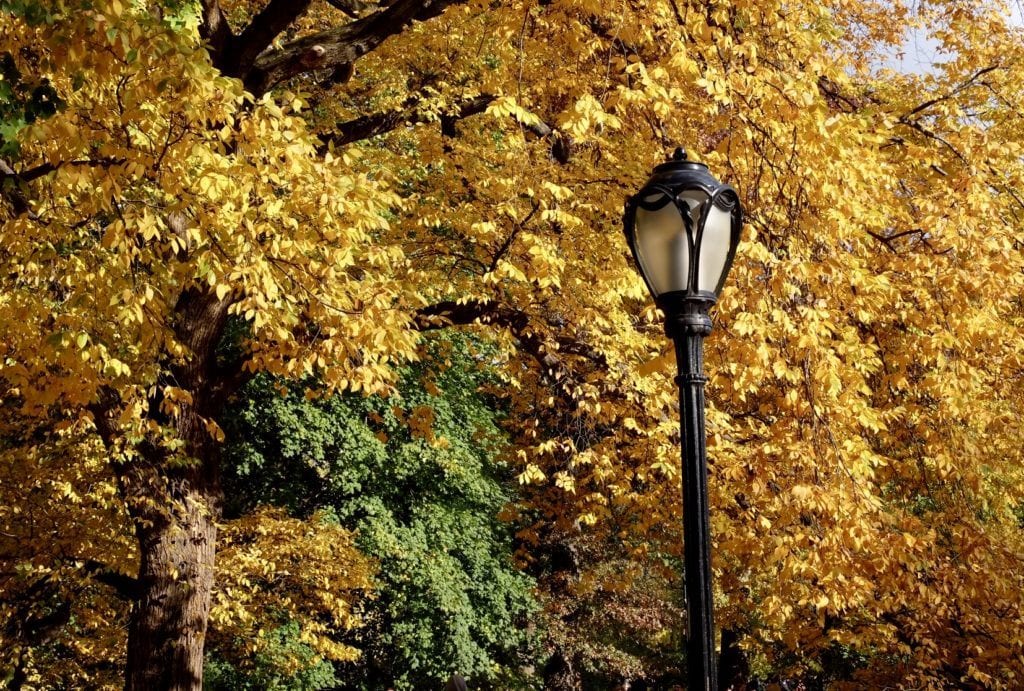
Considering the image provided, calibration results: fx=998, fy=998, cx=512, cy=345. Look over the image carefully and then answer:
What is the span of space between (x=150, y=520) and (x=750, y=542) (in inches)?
227

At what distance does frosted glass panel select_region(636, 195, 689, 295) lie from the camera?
3.94 meters

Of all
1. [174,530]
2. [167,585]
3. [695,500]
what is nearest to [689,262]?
[695,500]

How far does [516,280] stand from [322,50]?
11.4 feet

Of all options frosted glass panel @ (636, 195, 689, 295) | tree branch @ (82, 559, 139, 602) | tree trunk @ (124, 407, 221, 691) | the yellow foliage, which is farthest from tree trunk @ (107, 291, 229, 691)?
frosted glass panel @ (636, 195, 689, 295)

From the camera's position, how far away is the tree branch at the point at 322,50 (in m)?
8.45

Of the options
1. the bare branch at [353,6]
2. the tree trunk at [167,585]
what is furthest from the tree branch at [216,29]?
the tree trunk at [167,585]

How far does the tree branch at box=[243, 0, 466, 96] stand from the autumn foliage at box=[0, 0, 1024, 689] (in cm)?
3

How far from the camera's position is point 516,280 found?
1095 centimetres

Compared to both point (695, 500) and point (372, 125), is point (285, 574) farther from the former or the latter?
point (695, 500)

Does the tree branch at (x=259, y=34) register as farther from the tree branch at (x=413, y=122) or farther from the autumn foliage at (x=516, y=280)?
the tree branch at (x=413, y=122)

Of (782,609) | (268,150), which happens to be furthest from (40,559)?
(782,609)

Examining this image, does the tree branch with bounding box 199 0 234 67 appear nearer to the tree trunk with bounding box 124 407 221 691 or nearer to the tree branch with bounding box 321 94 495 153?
the tree branch with bounding box 321 94 495 153

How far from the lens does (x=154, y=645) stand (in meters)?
9.77

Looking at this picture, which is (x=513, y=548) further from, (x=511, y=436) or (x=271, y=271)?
(x=271, y=271)
